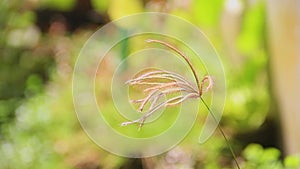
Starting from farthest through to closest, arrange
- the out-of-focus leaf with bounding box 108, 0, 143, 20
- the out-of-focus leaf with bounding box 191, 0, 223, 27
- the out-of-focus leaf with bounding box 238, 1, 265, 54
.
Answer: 1. the out-of-focus leaf with bounding box 108, 0, 143, 20
2. the out-of-focus leaf with bounding box 238, 1, 265, 54
3. the out-of-focus leaf with bounding box 191, 0, 223, 27

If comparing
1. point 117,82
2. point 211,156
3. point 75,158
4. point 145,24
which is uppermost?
point 145,24

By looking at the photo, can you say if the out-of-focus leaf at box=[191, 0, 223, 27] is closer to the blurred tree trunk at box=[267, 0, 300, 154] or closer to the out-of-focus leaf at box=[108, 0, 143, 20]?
the blurred tree trunk at box=[267, 0, 300, 154]

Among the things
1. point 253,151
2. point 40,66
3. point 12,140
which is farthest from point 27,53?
point 253,151

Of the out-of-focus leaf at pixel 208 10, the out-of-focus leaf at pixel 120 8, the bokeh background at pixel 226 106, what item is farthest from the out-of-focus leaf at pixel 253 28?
the out-of-focus leaf at pixel 120 8

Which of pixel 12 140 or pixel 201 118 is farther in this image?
pixel 12 140

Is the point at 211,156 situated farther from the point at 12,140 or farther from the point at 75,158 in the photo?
the point at 12,140

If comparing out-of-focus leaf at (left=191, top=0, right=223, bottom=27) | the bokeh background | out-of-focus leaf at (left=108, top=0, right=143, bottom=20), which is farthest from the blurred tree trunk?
out-of-focus leaf at (left=108, top=0, right=143, bottom=20)

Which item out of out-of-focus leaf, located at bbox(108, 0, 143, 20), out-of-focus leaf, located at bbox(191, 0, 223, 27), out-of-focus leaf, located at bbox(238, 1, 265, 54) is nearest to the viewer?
out-of-focus leaf, located at bbox(191, 0, 223, 27)

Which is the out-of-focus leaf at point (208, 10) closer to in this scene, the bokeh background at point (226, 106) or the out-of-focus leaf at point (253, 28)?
the bokeh background at point (226, 106)
